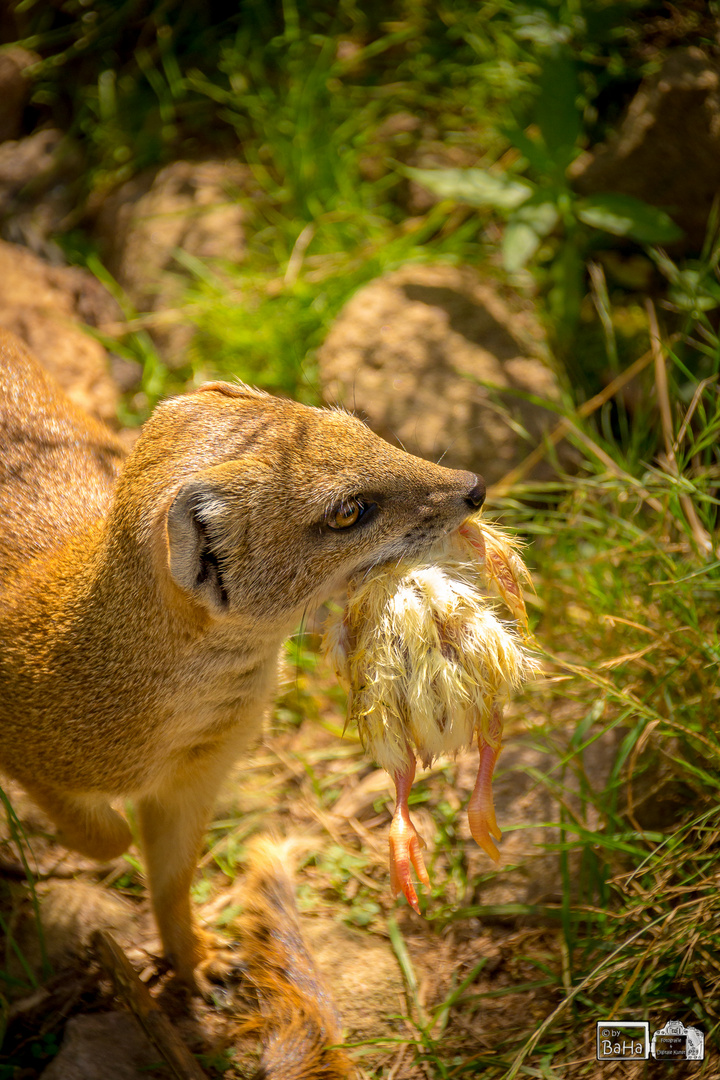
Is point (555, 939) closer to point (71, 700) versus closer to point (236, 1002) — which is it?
point (236, 1002)

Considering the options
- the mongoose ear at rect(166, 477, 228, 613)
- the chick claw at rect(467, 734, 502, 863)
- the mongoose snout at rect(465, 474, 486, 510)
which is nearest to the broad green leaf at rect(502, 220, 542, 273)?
the mongoose snout at rect(465, 474, 486, 510)

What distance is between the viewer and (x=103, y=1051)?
2.29 metres

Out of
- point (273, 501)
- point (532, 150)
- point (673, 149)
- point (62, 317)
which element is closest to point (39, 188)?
point (62, 317)

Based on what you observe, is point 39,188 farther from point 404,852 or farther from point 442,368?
point 404,852

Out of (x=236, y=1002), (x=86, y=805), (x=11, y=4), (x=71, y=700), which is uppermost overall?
(x=11, y=4)

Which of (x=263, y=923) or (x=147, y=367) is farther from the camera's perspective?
(x=147, y=367)

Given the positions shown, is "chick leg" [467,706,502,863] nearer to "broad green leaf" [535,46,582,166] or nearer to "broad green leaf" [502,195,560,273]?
"broad green leaf" [502,195,560,273]

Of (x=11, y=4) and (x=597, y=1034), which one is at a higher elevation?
(x=11, y=4)

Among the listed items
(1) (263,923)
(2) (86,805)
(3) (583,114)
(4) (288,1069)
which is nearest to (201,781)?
(2) (86,805)

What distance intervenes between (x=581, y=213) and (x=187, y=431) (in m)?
2.25

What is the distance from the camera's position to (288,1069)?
7.68 ft

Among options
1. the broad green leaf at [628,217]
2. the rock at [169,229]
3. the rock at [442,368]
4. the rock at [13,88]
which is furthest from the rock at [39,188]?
the broad green leaf at [628,217]

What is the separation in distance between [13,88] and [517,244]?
2.93m

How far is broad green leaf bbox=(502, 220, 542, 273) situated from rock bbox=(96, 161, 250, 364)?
4.93 ft
